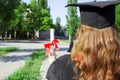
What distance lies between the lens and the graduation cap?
9.47ft

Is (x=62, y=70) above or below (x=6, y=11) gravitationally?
below

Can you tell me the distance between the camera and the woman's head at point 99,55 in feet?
9.11

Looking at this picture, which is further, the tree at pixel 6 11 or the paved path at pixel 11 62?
the tree at pixel 6 11

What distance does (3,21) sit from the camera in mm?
26531

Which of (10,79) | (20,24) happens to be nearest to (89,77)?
(10,79)

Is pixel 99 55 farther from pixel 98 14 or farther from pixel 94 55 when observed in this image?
pixel 98 14

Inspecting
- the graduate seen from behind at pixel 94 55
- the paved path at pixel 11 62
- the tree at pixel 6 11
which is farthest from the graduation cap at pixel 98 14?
the tree at pixel 6 11

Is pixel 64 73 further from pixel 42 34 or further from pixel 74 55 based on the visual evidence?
pixel 42 34

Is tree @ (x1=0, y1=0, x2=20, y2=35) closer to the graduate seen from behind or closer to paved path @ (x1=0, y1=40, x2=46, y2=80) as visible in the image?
paved path @ (x1=0, y1=40, x2=46, y2=80)

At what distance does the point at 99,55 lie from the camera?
9.10 feet

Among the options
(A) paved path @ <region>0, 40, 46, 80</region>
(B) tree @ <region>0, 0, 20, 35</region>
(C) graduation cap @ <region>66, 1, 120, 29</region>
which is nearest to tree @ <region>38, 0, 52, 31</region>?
(A) paved path @ <region>0, 40, 46, 80</region>

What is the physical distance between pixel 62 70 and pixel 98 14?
47 centimetres

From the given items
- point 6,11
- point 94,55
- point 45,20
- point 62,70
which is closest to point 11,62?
point 6,11

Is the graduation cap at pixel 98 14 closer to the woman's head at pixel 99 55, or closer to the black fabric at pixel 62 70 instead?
the woman's head at pixel 99 55
